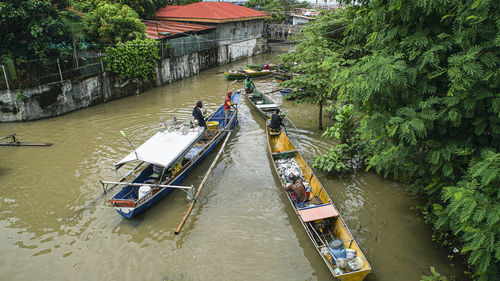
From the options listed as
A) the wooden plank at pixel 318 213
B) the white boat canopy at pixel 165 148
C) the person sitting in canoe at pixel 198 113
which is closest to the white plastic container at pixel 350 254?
the wooden plank at pixel 318 213

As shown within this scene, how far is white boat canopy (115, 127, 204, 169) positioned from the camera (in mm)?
8750

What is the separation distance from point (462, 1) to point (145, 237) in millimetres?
9091

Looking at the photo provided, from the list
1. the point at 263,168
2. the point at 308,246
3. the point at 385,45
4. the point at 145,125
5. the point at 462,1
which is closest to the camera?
the point at 462,1

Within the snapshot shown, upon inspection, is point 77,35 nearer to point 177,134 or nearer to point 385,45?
point 177,134

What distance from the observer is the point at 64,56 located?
51.1ft

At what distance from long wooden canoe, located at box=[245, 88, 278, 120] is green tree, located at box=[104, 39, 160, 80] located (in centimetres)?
765

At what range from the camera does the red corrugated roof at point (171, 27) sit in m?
23.3

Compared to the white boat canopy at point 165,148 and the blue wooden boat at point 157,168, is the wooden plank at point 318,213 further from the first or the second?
the white boat canopy at point 165,148

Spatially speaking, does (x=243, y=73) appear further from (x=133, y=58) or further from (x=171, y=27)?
(x=171, y=27)

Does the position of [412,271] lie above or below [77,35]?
below

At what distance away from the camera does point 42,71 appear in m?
14.8

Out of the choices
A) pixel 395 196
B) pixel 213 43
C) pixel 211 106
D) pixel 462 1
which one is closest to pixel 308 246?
pixel 395 196

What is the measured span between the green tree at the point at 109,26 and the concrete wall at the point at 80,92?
8.16 feet

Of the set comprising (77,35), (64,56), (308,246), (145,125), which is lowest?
(308,246)
